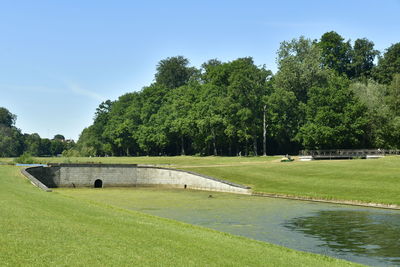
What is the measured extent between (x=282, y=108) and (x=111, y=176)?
46.9 metres

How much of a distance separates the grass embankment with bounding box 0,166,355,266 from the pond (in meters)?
5.28

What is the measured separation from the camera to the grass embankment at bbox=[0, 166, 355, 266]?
15.2m

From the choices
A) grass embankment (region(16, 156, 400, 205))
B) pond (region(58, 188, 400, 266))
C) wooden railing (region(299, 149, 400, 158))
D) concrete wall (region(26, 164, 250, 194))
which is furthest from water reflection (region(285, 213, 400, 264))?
wooden railing (region(299, 149, 400, 158))

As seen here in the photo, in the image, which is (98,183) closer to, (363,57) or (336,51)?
(336,51)

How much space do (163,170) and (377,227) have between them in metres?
52.2

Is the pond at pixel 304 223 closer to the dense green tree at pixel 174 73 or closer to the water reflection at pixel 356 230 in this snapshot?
the water reflection at pixel 356 230

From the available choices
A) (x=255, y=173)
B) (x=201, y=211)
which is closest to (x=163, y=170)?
(x=255, y=173)

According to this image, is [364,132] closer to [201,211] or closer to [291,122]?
[291,122]

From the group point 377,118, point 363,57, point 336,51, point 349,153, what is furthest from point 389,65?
point 349,153

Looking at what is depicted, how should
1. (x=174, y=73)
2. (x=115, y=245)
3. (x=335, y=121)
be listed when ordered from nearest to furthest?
(x=115, y=245)
(x=335, y=121)
(x=174, y=73)

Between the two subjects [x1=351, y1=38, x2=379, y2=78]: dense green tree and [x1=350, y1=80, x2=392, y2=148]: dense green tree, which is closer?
[x1=350, y1=80, x2=392, y2=148]: dense green tree

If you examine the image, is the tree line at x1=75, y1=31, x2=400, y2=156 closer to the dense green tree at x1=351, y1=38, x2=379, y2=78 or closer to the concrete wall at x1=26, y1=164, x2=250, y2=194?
the dense green tree at x1=351, y1=38, x2=379, y2=78

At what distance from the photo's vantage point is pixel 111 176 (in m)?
84.7

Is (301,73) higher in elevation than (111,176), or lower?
higher
